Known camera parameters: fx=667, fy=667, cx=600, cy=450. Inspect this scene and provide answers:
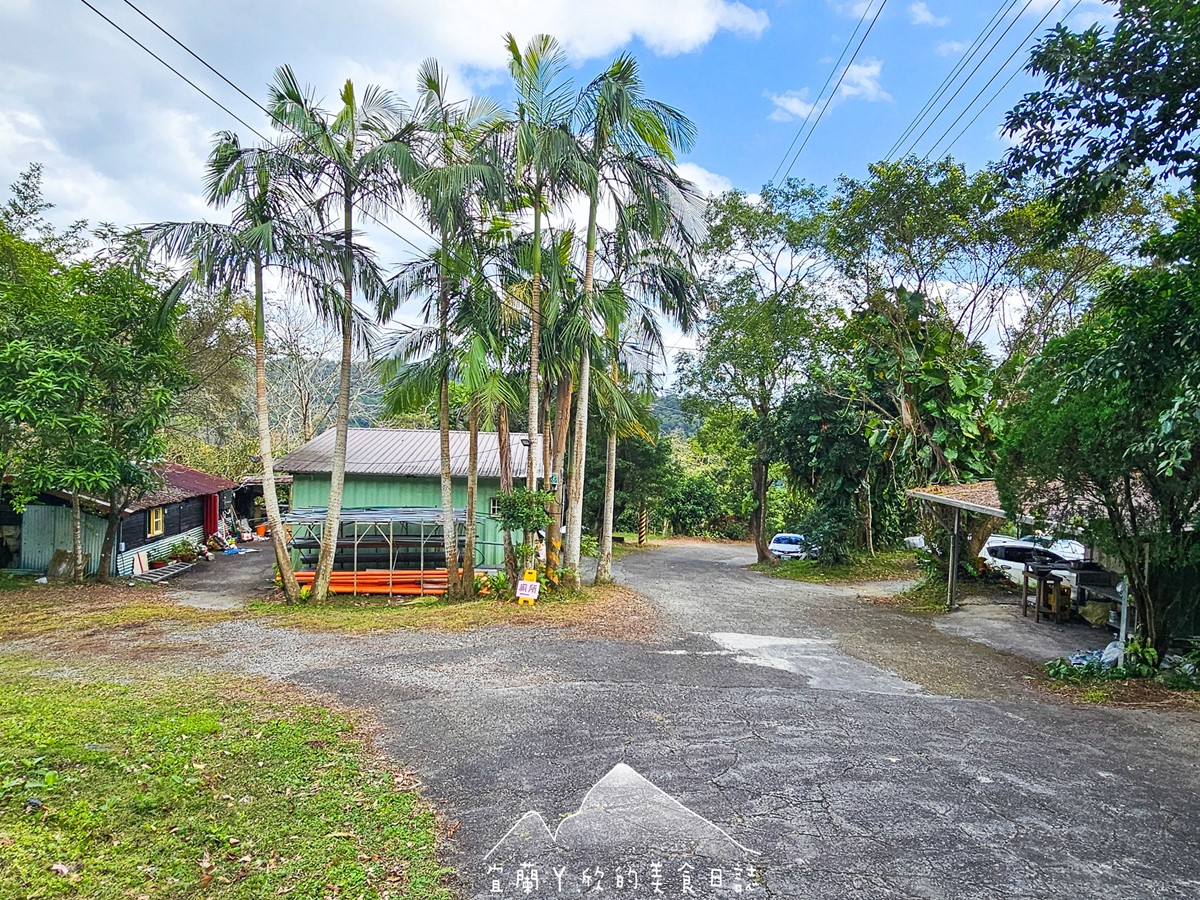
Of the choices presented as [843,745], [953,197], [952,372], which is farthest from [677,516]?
[843,745]

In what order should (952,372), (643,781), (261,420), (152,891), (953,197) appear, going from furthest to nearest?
1. (952,372)
2. (953,197)
3. (261,420)
4. (643,781)
5. (152,891)

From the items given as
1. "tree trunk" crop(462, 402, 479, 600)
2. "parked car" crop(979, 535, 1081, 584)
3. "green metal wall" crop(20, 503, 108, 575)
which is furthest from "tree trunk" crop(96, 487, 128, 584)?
"parked car" crop(979, 535, 1081, 584)

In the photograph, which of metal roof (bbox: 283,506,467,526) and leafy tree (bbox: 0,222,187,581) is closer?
leafy tree (bbox: 0,222,187,581)

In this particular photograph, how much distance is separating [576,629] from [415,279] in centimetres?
659

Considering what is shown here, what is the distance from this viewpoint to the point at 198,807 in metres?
4.03

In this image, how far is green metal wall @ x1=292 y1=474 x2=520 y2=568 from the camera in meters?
15.9

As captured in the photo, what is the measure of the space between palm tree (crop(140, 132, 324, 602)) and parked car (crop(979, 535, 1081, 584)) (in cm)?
1560

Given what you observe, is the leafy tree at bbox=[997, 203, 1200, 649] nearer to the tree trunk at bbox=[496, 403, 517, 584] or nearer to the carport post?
the carport post

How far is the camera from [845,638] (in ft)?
33.1

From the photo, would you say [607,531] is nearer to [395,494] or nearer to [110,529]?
[395,494]

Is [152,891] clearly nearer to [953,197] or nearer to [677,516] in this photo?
[953,197]

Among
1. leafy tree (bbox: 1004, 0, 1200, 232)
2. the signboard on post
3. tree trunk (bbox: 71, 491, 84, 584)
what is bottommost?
the signboard on post

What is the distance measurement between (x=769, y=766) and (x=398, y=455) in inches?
548

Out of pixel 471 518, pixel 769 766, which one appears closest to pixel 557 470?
pixel 471 518
